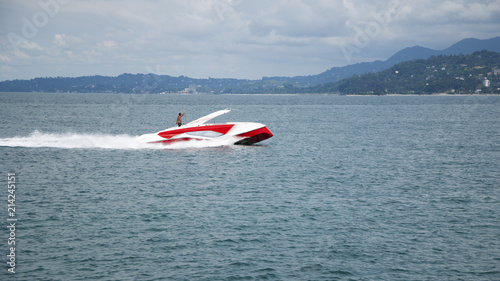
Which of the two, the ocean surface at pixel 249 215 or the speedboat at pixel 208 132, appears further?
the speedboat at pixel 208 132

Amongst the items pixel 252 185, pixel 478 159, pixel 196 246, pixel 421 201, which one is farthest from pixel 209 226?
pixel 478 159

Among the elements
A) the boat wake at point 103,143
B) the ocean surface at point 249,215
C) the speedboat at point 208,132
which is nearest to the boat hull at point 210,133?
the speedboat at point 208,132

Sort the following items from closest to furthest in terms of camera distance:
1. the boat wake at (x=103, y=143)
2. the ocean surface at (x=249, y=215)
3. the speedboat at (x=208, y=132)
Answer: the ocean surface at (x=249, y=215) → the speedboat at (x=208, y=132) → the boat wake at (x=103, y=143)

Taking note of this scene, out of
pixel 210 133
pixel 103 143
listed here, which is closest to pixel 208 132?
pixel 210 133

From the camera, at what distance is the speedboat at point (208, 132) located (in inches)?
1922

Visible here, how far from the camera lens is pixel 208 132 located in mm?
49312

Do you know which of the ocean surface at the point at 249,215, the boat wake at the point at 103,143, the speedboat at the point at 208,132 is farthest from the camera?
the boat wake at the point at 103,143

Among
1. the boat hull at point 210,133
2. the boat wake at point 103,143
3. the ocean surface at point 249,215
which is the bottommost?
the ocean surface at point 249,215

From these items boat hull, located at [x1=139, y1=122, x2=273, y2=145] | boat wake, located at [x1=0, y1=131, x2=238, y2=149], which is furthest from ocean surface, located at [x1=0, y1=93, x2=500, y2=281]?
boat hull, located at [x1=139, y1=122, x2=273, y2=145]

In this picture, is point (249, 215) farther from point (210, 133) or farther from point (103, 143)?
point (103, 143)

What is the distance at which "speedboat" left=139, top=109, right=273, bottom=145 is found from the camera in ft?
160

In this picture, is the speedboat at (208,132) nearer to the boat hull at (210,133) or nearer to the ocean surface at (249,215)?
the boat hull at (210,133)

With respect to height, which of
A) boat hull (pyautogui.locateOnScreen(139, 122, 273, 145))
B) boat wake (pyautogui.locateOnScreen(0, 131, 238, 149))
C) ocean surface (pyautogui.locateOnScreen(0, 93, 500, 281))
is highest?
boat hull (pyautogui.locateOnScreen(139, 122, 273, 145))

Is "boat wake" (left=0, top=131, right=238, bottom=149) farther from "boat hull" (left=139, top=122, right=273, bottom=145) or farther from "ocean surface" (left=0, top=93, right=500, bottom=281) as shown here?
"ocean surface" (left=0, top=93, right=500, bottom=281)
